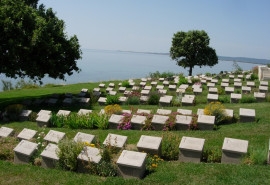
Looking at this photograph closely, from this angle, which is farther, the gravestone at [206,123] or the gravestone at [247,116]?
the gravestone at [247,116]

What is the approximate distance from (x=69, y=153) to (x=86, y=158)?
51 centimetres

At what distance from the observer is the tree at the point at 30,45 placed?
1702 cm

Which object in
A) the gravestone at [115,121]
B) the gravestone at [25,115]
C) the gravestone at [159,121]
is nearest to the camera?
the gravestone at [159,121]

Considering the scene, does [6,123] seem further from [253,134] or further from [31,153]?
[253,134]

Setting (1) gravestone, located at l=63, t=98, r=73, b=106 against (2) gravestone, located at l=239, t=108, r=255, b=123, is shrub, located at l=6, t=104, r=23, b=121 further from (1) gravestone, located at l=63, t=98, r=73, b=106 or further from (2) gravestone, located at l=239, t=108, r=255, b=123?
(2) gravestone, located at l=239, t=108, r=255, b=123

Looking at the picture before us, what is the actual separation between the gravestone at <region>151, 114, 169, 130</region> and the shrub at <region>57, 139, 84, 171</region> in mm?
4113

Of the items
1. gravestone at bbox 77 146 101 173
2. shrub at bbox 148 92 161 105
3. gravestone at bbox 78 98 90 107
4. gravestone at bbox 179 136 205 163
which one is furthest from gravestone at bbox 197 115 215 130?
gravestone at bbox 78 98 90 107

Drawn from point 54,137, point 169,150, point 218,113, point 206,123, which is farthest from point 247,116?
point 54,137

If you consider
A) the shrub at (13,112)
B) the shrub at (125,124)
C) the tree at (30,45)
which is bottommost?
the shrub at (13,112)

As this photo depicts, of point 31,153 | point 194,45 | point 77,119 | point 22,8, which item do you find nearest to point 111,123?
point 77,119

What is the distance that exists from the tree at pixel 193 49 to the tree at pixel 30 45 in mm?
20967

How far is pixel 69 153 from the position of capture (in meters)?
8.49

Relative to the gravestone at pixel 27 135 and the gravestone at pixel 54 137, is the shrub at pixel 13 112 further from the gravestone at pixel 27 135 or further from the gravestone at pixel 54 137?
the gravestone at pixel 54 137

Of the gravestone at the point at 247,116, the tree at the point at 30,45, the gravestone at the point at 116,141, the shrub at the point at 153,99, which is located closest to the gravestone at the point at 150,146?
the gravestone at the point at 116,141
